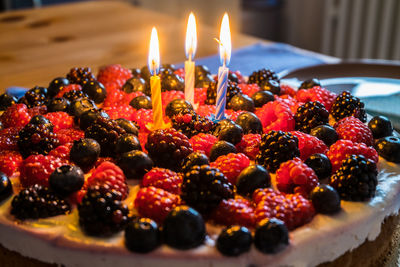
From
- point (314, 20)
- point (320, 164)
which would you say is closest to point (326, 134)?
point (320, 164)

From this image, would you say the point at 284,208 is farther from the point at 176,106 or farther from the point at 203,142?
the point at 176,106

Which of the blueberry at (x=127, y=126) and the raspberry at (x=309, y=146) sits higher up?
the blueberry at (x=127, y=126)

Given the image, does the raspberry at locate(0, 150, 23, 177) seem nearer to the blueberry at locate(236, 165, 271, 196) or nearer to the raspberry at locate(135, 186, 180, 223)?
the raspberry at locate(135, 186, 180, 223)

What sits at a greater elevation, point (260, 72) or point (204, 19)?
point (260, 72)

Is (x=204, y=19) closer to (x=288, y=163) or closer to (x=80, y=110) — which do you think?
(x=80, y=110)

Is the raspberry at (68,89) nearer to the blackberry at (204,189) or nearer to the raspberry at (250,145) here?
the raspberry at (250,145)

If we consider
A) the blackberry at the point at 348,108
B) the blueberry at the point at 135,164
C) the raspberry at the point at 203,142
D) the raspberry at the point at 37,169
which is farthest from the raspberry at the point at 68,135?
the blackberry at the point at 348,108

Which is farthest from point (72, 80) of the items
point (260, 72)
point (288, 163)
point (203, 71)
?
point (288, 163)
